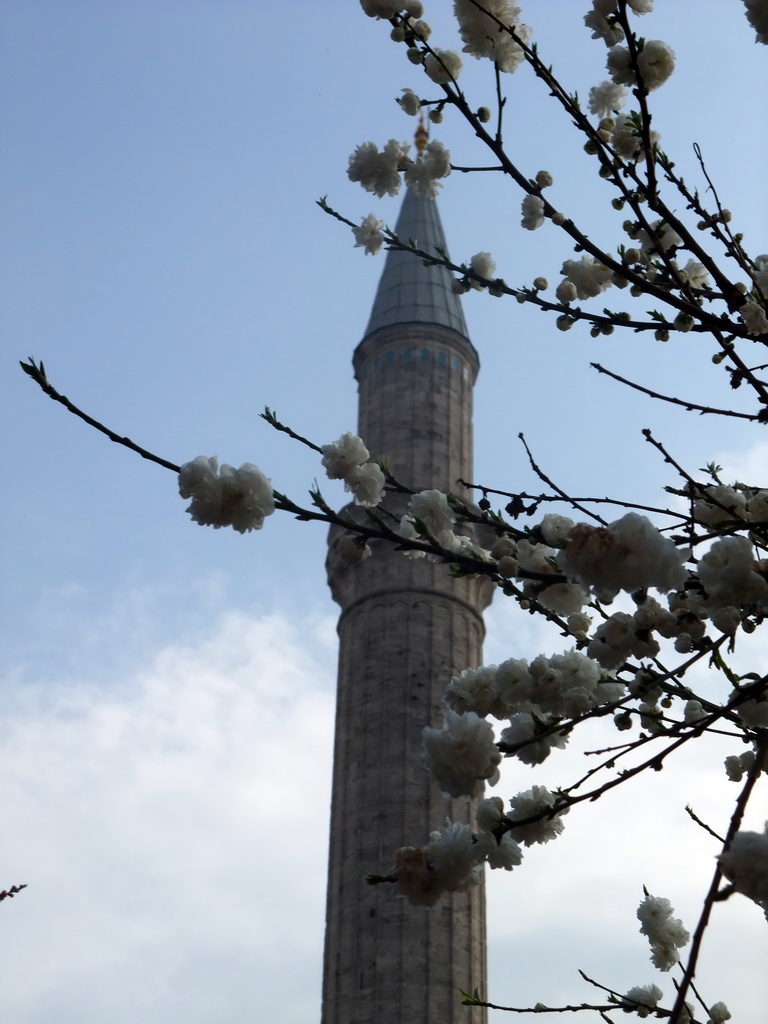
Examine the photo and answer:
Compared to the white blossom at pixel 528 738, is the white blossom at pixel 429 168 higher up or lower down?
higher up

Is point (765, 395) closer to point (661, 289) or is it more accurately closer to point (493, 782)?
point (661, 289)

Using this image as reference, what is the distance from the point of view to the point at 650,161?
3.55m

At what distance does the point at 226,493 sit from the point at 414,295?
73.0 feet

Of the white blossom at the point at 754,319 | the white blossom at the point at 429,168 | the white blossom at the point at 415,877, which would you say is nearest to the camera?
the white blossom at the point at 415,877

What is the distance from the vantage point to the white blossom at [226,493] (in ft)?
9.59

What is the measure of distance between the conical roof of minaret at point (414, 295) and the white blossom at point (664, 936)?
2014cm

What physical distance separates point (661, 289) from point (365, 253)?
4.45 feet

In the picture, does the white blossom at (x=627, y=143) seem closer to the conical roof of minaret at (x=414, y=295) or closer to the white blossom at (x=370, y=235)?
the white blossom at (x=370, y=235)

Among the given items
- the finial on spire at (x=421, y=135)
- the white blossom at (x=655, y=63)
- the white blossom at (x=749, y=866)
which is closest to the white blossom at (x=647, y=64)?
the white blossom at (x=655, y=63)

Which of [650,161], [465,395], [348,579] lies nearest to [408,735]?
[348,579]

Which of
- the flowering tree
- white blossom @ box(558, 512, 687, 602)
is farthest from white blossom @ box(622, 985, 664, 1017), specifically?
white blossom @ box(558, 512, 687, 602)

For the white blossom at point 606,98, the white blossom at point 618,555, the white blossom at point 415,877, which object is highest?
the white blossom at point 606,98

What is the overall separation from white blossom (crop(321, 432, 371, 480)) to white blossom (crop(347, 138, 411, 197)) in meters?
1.14

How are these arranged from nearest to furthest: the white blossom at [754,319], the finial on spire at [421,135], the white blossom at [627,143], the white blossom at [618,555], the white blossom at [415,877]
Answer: the white blossom at [618,555] < the white blossom at [415,877] < the white blossom at [754,319] < the white blossom at [627,143] < the finial on spire at [421,135]
